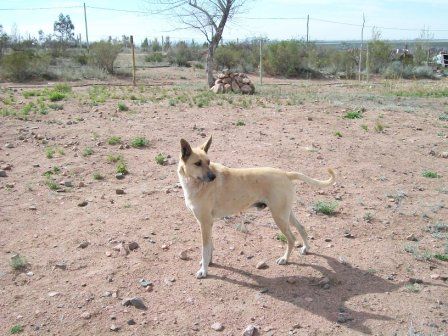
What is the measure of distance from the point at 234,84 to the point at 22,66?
1193 cm

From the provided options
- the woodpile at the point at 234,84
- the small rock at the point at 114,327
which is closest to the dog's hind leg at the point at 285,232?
the small rock at the point at 114,327

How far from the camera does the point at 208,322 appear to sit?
4215 millimetres

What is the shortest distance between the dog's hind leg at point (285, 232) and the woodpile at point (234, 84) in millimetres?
12720

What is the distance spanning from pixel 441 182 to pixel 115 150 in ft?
A: 19.3

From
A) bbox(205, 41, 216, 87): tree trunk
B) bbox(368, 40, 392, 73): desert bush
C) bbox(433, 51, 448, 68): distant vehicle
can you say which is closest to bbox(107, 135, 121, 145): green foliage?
bbox(205, 41, 216, 87): tree trunk

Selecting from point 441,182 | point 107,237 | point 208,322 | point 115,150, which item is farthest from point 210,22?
point 208,322

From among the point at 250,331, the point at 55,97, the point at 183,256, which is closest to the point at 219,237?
the point at 183,256

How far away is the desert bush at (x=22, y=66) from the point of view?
23016 millimetres

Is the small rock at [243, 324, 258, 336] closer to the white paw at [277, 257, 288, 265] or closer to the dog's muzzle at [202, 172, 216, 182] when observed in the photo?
the white paw at [277, 257, 288, 265]

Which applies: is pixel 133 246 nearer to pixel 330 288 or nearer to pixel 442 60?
pixel 330 288

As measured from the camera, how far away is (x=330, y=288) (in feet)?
15.6

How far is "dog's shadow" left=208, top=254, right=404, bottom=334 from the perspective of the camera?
14.0 feet

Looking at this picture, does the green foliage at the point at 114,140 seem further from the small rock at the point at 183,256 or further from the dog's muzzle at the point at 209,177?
the dog's muzzle at the point at 209,177

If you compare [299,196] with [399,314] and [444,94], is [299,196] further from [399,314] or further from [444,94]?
[444,94]
